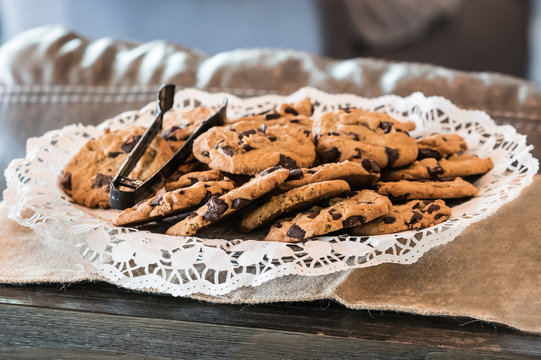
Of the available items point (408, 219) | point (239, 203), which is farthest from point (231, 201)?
point (408, 219)

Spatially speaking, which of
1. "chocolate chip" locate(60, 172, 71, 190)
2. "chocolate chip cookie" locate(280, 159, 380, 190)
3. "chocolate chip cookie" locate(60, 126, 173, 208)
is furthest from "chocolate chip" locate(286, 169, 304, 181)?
"chocolate chip" locate(60, 172, 71, 190)

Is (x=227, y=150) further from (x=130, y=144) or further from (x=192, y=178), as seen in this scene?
(x=130, y=144)

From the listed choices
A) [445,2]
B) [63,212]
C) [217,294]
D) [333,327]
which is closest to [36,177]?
[63,212]

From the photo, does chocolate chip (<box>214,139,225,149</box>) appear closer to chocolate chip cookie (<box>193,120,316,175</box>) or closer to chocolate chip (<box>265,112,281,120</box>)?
chocolate chip cookie (<box>193,120,316,175</box>)

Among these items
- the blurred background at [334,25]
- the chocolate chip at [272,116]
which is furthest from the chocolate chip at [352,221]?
the blurred background at [334,25]

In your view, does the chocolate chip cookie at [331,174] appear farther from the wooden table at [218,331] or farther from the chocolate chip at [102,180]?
the chocolate chip at [102,180]

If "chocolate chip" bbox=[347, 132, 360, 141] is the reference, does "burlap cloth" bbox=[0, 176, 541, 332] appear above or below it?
below
